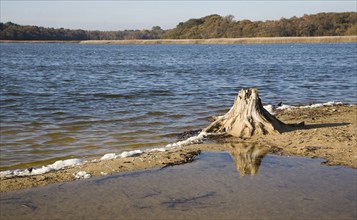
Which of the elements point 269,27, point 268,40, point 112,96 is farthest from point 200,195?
Result: point 269,27

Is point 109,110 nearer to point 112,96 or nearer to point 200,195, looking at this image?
point 112,96

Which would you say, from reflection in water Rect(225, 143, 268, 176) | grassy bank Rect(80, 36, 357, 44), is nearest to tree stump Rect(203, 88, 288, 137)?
reflection in water Rect(225, 143, 268, 176)

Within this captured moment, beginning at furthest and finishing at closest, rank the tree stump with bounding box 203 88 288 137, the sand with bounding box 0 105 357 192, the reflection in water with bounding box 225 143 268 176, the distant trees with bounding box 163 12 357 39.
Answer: the distant trees with bounding box 163 12 357 39 → the tree stump with bounding box 203 88 288 137 → the reflection in water with bounding box 225 143 268 176 → the sand with bounding box 0 105 357 192

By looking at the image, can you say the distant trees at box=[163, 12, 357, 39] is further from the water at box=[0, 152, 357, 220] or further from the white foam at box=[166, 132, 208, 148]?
the water at box=[0, 152, 357, 220]

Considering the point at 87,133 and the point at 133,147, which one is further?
the point at 87,133

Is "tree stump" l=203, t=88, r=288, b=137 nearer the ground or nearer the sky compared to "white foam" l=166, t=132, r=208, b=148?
nearer the sky

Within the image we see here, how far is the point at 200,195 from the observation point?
5.10m

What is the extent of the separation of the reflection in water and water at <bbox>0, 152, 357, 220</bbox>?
128 millimetres

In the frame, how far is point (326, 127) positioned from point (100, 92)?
A: 11.2m

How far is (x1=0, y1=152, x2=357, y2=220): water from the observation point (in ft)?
15.0

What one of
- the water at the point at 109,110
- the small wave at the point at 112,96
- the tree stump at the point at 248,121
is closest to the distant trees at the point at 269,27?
the water at the point at 109,110

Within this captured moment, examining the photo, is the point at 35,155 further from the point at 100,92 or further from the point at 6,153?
the point at 100,92

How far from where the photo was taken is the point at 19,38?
177 meters

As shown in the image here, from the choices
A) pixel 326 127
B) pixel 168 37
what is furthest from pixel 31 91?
pixel 168 37
